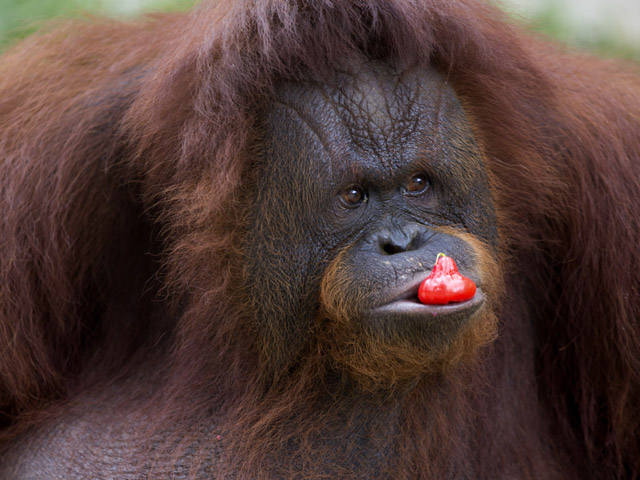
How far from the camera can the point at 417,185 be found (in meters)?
2.12

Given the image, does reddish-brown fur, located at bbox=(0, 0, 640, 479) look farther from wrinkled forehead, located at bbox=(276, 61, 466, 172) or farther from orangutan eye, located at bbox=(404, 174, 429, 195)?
orangutan eye, located at bbox=(404, 174, 429, 195)

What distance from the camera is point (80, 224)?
8.32 feet

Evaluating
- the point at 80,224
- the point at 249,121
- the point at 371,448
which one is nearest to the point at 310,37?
the point at 249,121

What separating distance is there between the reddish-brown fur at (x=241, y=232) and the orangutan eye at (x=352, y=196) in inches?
10.7

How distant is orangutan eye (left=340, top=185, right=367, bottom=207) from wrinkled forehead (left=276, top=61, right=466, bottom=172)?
85mm

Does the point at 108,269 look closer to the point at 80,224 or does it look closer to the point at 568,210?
the point at 80,224

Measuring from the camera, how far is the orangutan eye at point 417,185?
210 cm

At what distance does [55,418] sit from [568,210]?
1712mm

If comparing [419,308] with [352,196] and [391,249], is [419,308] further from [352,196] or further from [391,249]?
[352,196]

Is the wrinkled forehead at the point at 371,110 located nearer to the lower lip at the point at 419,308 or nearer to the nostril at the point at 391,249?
the nostril at the point at 391,249

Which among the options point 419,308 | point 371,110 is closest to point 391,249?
point 419,308

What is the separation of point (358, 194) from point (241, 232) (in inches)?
12.9

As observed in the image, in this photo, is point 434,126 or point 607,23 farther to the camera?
point 607,23

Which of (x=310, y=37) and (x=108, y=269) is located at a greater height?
(x=310, y=37)
